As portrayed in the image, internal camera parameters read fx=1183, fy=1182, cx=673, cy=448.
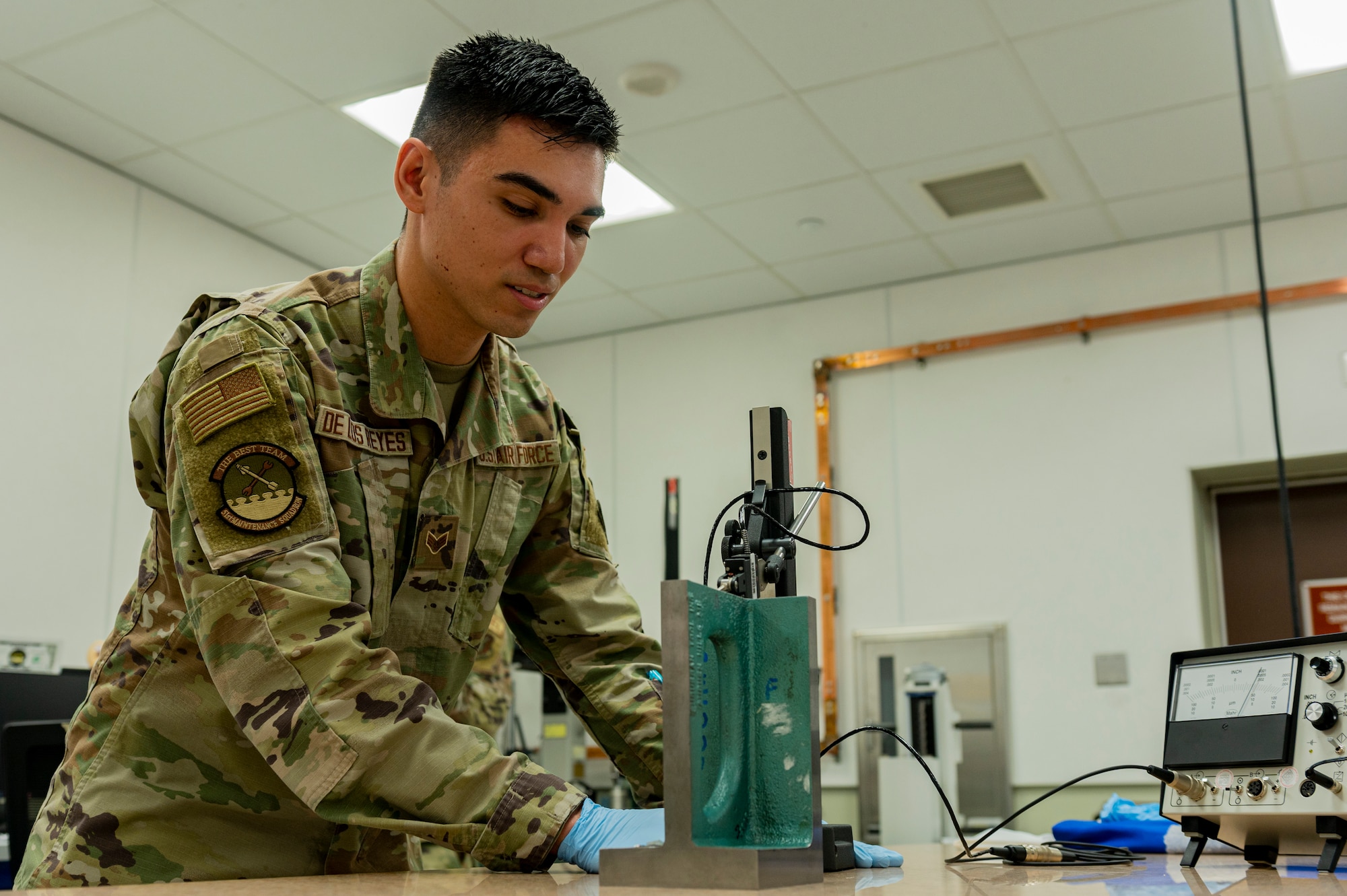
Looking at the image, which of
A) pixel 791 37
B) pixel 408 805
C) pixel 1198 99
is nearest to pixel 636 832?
pixel 408 805

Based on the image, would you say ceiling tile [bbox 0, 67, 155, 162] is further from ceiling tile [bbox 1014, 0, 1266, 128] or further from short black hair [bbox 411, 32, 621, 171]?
short black hair [bbox 411, 32, 621, 171]

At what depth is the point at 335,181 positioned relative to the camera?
457 centimetres

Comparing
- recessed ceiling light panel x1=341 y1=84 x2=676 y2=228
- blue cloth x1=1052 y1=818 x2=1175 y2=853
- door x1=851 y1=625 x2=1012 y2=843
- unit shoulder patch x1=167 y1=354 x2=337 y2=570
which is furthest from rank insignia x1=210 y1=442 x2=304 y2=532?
door x1=851 y1=625 x2=1012 y2=843

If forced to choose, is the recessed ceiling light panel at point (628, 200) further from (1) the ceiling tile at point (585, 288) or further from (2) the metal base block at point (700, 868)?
(2) the metal base block at point (700, 868)

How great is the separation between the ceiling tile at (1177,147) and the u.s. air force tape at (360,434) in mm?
3604

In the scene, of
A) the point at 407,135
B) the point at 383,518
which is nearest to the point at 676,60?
the point at 407,135

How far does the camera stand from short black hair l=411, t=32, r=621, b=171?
125 cm

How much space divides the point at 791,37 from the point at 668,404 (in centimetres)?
261

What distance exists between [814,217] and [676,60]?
130 centimetres

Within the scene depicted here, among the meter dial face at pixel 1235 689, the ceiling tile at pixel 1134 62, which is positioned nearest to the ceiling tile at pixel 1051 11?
the ceiling tile at pixel 1134 62

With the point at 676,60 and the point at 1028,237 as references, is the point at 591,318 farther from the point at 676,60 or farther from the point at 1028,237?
the point at 676,60

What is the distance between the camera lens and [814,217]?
16.1 feet

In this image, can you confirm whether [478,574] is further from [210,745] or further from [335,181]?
[335,181]

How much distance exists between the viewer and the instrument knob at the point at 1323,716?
47.4 inches
